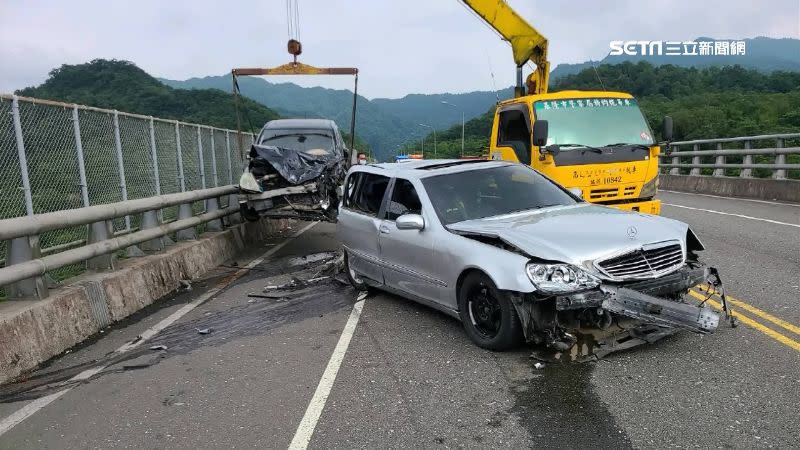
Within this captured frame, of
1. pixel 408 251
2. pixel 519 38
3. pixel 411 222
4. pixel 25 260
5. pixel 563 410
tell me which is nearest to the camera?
pixel 563 410

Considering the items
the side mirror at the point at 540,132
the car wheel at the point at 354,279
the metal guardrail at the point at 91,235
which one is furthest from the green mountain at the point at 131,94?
the car wheel at the point at 354,279

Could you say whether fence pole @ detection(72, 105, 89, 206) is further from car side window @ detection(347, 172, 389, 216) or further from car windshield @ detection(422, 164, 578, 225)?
car windshield @ detection(422, 164, 578, 225)

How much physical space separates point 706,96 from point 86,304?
55.8 metres

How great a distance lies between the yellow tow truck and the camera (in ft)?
30.3

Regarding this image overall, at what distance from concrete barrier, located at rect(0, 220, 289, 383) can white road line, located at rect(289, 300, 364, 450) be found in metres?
2.53

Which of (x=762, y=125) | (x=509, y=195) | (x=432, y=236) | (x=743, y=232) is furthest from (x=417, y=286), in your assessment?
(x=762, y=125)

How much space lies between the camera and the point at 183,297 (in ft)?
25.5

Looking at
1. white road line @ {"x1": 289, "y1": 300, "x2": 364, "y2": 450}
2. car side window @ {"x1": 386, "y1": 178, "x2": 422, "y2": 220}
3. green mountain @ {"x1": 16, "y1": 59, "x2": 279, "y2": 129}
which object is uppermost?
green mountain @ {"x1": 16, "y1": 59, "x2": 279, "y2": 129}

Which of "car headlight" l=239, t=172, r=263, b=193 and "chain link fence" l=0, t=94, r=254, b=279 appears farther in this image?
"car headlight" l=239, t=172, r=263, b=193

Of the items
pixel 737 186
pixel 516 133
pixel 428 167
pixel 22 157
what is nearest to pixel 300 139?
pixel 516 133

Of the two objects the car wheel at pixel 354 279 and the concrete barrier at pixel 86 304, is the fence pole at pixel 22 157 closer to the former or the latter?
the concrete barrier at pixel 86 304

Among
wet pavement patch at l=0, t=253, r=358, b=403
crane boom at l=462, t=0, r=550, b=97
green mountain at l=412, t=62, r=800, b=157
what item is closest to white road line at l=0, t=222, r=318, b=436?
wet pavement patch at l=0, t=253, r=358, b=403

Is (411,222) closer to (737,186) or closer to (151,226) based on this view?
(151,226)

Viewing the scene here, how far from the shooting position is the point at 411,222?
5.74m
